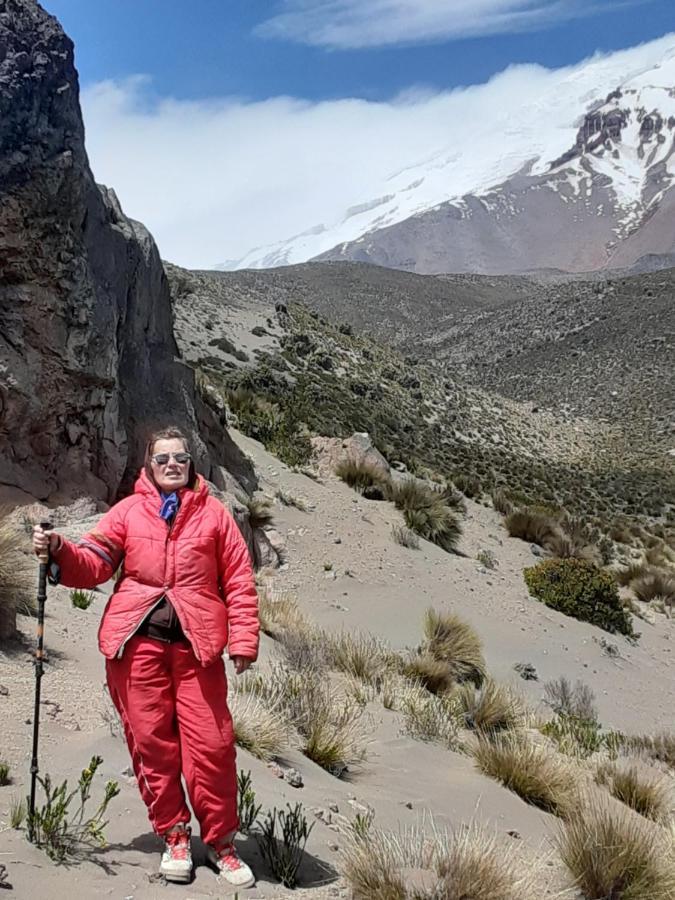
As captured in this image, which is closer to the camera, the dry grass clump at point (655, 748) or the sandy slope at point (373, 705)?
the sandy slope at point (373, 705)

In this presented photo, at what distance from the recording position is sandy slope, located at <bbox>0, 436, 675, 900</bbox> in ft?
11.1

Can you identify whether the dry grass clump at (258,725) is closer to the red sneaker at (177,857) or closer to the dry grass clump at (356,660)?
the red sneaker at (177,857)

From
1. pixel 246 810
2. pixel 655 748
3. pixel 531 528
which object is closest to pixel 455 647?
pixel 655 748

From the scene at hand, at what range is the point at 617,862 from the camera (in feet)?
12.6

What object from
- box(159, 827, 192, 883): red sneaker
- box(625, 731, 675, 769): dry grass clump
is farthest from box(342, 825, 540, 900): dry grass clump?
box(625, 731, 675, 769): dry grass clump

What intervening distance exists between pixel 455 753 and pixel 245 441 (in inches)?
457

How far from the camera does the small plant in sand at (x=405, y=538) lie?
14.7 m

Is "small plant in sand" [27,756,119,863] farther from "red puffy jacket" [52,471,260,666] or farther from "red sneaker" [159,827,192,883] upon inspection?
"red puffy jacket" [52,471,260,666]

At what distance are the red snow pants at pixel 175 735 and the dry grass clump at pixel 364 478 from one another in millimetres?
13346

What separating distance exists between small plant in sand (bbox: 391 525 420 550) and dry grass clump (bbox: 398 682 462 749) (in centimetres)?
671

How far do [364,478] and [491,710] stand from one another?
975 cm

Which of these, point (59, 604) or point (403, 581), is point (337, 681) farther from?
point (403, 581)

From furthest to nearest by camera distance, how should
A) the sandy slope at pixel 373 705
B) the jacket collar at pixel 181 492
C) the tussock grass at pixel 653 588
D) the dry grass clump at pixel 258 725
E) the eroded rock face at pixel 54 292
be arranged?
the tussock grass at pixel 653 588 → the eroded rock face at pixel 54 292 → the dry grass clump at pixel 258 725 → the jacket collar at pixel 181 492 → the sandy slope at pixel 373 705

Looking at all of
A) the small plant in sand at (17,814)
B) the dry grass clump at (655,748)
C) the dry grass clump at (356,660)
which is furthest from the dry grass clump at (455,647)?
the small plant in sand at (17,814)
